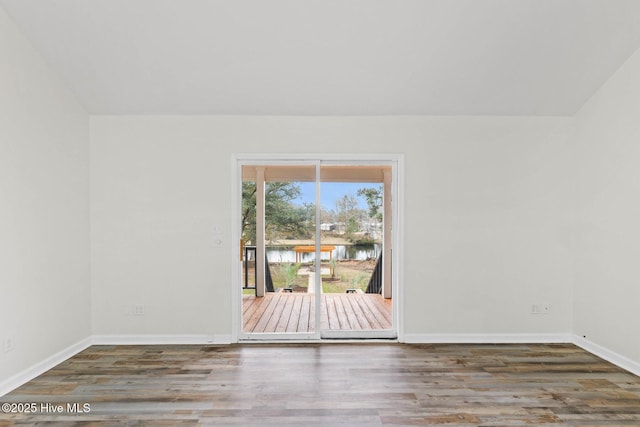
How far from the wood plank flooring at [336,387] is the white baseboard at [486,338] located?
10 cm

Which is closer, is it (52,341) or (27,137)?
(27,137)

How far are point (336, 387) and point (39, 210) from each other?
2919mm

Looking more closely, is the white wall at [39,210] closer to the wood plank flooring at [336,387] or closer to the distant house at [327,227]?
the wood plank flooring at [336,387]

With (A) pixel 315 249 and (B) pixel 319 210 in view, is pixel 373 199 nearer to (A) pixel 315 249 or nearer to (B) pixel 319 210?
(B) pixel 319 210

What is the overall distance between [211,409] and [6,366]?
1.68 m

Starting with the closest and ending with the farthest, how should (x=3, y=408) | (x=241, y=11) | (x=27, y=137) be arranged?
(x=3, y=408) < (x=241, y=11) < (x=27, y=137)

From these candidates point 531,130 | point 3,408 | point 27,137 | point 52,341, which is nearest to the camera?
point 3,408

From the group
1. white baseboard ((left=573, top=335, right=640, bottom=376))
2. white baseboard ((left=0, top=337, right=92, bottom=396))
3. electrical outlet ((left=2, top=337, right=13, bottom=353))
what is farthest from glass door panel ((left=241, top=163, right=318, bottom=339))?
white baseboard ((left=573, top=335, right=640, bottom=376))

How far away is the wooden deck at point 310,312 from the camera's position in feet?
13.0

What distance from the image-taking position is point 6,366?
2719 mm

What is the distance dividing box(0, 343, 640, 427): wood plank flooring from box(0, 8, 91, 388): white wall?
378mm

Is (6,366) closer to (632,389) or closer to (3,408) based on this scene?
(3,408)

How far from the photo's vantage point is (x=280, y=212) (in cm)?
399

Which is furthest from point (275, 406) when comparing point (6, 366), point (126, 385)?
point (6, 366)
